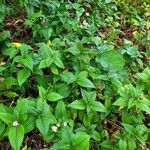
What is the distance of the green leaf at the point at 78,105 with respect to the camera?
8.34 feet

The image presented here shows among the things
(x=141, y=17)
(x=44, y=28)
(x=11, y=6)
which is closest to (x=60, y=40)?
(x=44, y=28)

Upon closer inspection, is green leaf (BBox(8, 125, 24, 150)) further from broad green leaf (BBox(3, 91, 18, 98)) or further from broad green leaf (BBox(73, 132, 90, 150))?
broad green leaf (BBox(3, 91, 18, 98))

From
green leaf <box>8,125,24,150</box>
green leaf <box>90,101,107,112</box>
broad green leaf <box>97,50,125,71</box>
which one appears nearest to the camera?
green leaf <box>8,125,24,150</box>

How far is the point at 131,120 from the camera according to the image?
2.74 metres

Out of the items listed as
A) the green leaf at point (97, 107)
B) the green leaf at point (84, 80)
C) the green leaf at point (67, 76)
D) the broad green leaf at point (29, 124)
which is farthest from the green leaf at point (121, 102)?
the broad green leaf at point (29, 124)

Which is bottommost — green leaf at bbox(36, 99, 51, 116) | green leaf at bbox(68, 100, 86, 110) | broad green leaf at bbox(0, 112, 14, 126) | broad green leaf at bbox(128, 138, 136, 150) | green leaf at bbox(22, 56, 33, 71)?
broad green leaf at bbox(128, 138, 136, 150)

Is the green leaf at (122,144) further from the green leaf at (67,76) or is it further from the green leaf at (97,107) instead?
the green leaf at (67,76)

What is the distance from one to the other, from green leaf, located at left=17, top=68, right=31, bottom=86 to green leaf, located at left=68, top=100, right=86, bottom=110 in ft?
1.34

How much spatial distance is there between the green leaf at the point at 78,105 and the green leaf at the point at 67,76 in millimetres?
184

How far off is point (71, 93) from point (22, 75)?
1.39ft

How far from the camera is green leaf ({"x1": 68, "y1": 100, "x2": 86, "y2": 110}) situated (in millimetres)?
2541

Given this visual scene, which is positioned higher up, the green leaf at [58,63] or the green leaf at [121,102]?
the green leaf at [58,63]

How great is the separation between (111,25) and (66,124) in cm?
221

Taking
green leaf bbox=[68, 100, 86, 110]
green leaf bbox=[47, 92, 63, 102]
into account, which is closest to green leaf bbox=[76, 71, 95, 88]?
green leaf bbox=[68, 100, 86, 110]
